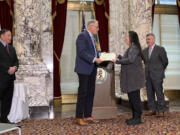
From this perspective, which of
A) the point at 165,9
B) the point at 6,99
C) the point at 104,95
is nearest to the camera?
the point at 6,99

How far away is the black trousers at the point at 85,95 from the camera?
3943mm

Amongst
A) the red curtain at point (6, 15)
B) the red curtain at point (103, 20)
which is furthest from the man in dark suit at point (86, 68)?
the red curtain at point (6, 15)

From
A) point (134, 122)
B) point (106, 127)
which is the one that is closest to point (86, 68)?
point (106, 127)

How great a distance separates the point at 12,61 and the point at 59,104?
3150 millimetres

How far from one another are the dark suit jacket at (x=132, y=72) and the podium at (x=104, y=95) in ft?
1.73

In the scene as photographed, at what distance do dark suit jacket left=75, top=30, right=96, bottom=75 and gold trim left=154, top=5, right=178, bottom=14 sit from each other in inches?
200

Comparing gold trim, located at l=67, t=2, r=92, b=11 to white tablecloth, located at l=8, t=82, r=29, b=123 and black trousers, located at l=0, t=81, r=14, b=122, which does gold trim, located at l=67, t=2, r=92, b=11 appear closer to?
white tablecloth, located at l=8, t=82, r=29, b=123

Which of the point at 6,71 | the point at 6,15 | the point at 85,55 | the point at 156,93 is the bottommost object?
the point at 156,93

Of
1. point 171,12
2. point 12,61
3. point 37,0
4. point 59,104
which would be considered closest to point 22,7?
point 37,0

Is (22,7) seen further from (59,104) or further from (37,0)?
(59,104)

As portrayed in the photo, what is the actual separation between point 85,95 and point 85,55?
642mm

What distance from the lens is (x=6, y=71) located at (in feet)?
13.1

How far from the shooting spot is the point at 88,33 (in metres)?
4.05

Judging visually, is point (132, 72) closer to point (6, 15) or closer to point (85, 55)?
point (85, 55)
